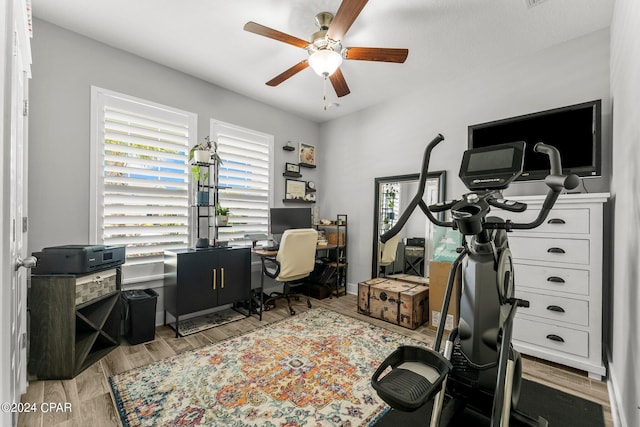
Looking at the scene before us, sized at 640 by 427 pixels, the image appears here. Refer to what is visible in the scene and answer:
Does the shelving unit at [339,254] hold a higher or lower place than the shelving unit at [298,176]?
lower

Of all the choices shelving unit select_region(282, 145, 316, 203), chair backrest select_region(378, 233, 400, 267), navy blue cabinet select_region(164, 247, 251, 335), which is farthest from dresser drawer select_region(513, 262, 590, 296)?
shelving unit select_region(282, 145, 316, 203)

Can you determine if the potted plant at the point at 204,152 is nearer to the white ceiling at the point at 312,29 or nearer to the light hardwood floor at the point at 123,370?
the white ceiling at the point at 312,29

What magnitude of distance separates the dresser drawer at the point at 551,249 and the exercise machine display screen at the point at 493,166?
1262 millimetres

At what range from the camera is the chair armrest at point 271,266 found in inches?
128

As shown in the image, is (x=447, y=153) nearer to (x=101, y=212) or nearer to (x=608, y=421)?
(x=608, y=421)

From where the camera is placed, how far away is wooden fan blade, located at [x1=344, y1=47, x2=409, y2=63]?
83.4 inches

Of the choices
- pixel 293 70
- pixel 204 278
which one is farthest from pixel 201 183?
pixel 293 70

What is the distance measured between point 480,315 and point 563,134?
1.98 metres

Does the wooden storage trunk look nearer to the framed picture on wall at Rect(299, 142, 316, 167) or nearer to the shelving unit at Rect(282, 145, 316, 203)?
the shelving unit at Rect(282, 145, 316, 203)

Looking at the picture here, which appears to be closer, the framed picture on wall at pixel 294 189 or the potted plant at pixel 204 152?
the potted plant at pixel 204 152

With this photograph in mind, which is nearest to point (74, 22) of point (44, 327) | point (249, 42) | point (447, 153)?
point (249, 42)

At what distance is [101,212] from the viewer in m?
2.64

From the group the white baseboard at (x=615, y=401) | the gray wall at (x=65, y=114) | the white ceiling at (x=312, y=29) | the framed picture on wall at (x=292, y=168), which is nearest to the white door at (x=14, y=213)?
the gray wall at (x=65, y=114)

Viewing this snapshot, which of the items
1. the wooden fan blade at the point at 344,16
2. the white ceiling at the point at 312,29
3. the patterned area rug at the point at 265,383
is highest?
the white ceiling at the point at 312,29
